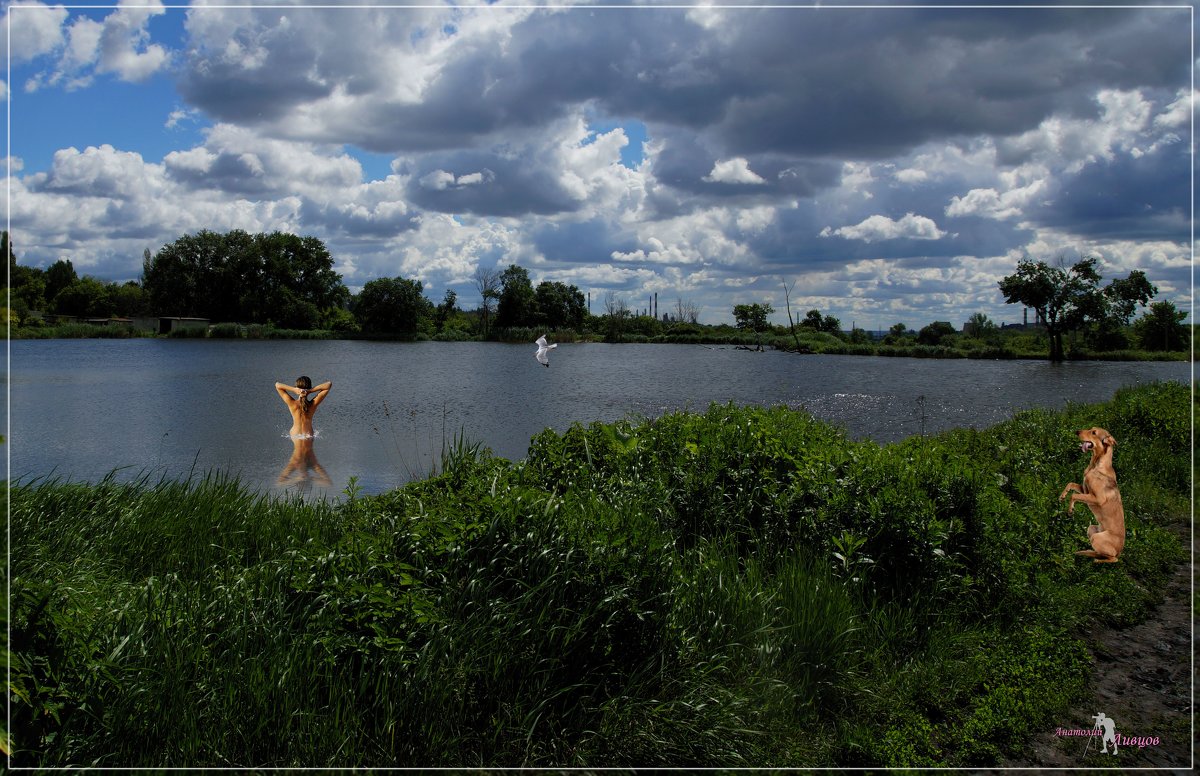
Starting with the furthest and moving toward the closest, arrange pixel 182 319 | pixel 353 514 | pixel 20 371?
pixel 182 319 → pixel 20 371 → pixel 353 514

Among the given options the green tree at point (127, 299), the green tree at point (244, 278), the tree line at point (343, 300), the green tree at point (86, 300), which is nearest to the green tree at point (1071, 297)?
the tree line at point (343, 300)

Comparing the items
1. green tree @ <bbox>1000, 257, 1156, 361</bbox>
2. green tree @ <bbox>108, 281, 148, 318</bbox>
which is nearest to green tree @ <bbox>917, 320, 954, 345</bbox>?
green tree @ <bbox>1000, 257, 1156, 361</bbox>

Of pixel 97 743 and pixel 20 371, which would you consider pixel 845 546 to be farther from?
pixel 20 371

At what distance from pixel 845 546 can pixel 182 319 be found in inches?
2608

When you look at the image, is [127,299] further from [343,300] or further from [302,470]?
[302,470]

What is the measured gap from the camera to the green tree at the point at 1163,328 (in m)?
6.10

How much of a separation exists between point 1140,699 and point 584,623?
337cm

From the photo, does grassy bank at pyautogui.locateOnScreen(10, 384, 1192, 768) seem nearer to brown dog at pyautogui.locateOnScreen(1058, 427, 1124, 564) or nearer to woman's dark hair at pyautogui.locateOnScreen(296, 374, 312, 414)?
brown dog at pyautogui.locateOnScreen(1058, 427, 1124, 564)

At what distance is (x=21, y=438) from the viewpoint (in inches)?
714

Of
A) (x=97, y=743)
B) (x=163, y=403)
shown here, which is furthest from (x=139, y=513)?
(x=163, y=403)

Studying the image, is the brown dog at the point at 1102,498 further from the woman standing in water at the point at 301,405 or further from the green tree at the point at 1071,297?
the woman standing in water at the point at 301,405

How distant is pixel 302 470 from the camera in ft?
50.2

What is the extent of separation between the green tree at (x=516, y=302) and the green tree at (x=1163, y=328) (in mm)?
69010

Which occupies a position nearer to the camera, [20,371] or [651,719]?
[651,719]
